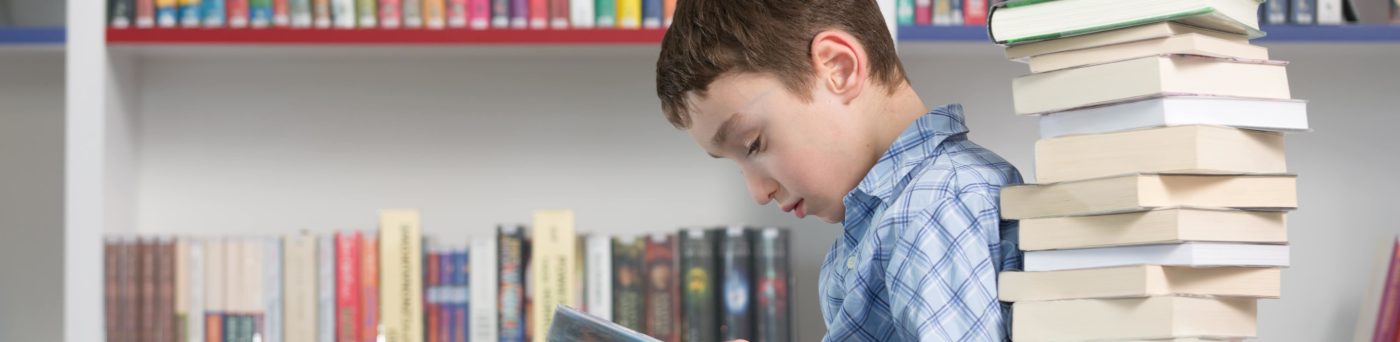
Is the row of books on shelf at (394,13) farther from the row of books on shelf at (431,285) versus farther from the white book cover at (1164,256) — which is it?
the white book cover at (1164,256)

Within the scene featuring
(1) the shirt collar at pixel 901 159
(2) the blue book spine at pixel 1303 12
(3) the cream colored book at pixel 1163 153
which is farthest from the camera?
(2) the blue book spine at pixel 1303 12

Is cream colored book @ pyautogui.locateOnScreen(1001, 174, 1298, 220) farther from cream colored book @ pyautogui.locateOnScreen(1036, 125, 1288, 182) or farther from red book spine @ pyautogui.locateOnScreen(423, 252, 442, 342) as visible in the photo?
red book spine @ pyautogui.locateOnScreen(423, 252, 442, 342)

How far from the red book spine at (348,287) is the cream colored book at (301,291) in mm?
35

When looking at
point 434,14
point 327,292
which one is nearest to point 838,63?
point 434,14

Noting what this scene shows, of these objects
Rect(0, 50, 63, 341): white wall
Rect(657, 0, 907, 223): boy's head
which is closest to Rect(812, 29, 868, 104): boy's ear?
Rect(657, 0, 907, 223): boy's head

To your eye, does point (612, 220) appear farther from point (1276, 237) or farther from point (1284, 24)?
point (1276, 237)

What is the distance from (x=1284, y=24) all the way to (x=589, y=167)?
1002mm

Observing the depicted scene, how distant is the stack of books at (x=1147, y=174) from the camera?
2.53 ft

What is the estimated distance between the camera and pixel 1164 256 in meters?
0.78

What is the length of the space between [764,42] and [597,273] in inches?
35.5

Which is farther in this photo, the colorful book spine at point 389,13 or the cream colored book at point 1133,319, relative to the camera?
the colorful book spine at point 389,13

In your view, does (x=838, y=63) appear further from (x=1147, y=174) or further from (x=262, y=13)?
(x=262, y=13)

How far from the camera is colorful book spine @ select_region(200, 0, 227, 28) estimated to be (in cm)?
181

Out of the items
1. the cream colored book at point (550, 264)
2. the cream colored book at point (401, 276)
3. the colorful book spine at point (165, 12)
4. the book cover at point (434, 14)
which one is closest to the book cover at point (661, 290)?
the cream colored book at point (550, 264)
